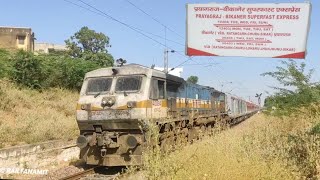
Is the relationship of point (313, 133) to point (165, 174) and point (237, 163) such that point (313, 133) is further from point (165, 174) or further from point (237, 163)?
point (165, 174)

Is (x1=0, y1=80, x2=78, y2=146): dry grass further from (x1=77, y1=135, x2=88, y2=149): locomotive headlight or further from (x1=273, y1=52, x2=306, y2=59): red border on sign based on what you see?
(x1=273, y1=52, x2=306, y2=59): red border on sign

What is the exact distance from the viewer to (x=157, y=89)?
38.8 ft

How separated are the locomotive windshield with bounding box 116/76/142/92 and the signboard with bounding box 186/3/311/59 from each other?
7.37ft

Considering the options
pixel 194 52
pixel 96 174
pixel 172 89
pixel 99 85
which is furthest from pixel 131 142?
pixel 172 89

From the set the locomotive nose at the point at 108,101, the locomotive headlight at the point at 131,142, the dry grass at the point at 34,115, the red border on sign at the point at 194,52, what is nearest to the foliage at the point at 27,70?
the dry grass at the point at 34,115

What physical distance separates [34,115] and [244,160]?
13.4m

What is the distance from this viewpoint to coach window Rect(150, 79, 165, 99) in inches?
451

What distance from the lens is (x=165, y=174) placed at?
6141 millimetres

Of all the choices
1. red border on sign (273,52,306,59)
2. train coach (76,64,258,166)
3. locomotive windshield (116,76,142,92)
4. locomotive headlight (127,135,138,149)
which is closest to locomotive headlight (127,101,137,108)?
train coach (76,64,258,166)

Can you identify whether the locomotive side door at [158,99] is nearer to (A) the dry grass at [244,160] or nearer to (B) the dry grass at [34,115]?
(A) the dry grass at [244,160]

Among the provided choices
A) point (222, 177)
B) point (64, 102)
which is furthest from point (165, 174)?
point (64, 102)

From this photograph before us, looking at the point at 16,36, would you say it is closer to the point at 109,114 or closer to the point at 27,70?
the point at 27,70

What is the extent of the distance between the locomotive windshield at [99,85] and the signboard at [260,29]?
3189mm

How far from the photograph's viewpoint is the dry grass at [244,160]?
20.1 ft
